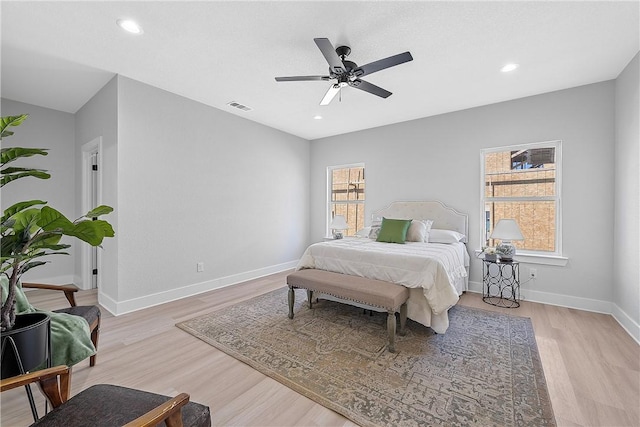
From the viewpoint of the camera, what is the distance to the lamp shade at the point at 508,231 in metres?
3.40

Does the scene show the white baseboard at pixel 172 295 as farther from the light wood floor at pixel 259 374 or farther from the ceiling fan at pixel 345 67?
the ceiling fan at pixel 345 67

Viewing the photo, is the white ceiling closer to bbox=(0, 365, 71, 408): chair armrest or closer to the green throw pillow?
the green throw pillow

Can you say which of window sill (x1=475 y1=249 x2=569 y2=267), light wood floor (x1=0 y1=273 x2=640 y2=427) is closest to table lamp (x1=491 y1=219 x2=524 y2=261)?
window sill (x1=475 y1=249 x2=569 y2=267)

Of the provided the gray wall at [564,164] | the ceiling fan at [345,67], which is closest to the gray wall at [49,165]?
the ceiling fan at [345,67]

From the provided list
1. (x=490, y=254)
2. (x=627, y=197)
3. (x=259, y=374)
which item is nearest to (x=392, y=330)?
(x=259, y=374)

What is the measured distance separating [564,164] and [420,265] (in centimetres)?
260

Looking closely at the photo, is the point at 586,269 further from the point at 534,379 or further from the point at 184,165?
the point at 184,165

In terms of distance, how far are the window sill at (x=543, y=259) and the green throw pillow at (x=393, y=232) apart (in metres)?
1.58

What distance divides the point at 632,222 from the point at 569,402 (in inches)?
85.0

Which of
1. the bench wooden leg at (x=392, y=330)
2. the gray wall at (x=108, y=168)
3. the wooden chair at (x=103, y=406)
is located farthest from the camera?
the gray wall at (x=108, y=168)

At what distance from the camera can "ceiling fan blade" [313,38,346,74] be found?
2076 millimetres

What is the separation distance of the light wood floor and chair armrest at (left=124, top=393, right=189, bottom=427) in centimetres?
76

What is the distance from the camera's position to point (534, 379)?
6.56 feet

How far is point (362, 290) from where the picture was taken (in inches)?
102
